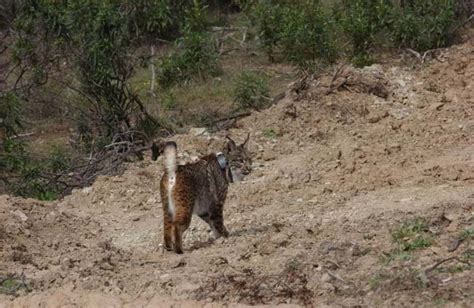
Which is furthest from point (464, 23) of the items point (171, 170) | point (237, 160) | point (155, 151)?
point (171, 170)

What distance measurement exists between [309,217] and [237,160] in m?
1.51

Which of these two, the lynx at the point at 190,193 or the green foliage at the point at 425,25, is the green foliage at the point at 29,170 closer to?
the lynx at the point at 190,193

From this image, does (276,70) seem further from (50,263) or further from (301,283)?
(301,283)

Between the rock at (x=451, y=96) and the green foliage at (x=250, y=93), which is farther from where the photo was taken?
the green foliage at (x=250, y=93)

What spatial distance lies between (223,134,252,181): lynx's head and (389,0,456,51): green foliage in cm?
553

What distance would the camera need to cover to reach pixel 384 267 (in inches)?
274

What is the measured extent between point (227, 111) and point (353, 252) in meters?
7.95

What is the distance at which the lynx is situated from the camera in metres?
8.48

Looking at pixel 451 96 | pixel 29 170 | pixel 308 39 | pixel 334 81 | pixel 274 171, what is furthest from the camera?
pixel 308 39

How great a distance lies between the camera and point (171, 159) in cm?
845

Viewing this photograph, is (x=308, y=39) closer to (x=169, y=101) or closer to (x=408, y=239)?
(x=169, y=101)

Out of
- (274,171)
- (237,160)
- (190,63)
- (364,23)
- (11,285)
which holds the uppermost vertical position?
(11,285)

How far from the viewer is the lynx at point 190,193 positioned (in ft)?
27.8

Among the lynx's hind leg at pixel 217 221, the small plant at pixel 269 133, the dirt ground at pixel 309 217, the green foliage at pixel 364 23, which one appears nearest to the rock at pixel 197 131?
the dirt ground at pixel 309 217
